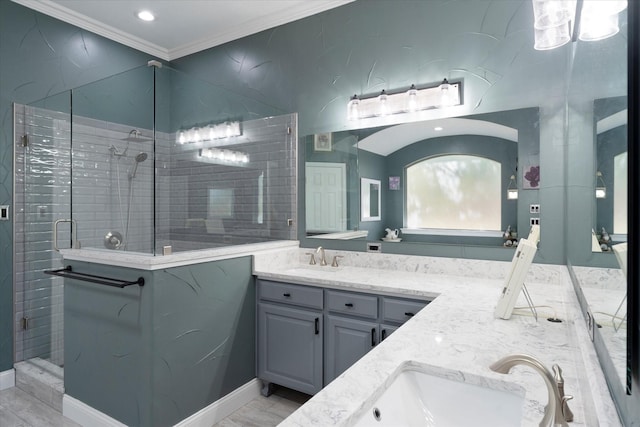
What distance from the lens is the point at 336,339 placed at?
2441 mm

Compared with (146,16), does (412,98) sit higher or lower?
lower

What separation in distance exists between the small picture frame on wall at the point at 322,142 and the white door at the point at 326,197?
0.45ft

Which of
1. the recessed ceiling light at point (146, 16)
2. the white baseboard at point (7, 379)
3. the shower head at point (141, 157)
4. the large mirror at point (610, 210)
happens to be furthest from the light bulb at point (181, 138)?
the large mirror at point (610, 210)

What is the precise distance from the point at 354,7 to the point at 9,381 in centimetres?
411

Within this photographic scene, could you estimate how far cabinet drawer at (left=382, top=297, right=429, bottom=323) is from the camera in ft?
7.09

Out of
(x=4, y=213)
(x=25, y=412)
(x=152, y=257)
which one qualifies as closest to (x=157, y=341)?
(x=152, y=257)

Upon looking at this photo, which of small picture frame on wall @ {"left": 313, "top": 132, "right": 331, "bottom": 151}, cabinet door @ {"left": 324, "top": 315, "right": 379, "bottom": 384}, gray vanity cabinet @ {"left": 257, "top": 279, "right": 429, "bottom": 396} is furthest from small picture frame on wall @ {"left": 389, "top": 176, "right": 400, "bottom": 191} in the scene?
cabinet door @ {"left": 324, "top": 315, "right": 379, "bottom": 384}

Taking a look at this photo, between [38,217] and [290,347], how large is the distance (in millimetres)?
2390

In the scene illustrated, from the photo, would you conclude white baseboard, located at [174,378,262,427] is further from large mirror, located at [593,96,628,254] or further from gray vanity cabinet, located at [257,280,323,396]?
large mirror, located at [593,96,628,254]

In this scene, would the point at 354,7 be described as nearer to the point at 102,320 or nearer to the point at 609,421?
the point at 102,320

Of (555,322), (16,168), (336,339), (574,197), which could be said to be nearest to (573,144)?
(574,197)

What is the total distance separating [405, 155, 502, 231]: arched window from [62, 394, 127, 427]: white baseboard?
2380 millimetres

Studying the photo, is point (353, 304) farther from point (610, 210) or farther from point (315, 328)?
point (610, 210)

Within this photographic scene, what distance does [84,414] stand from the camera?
240cm
